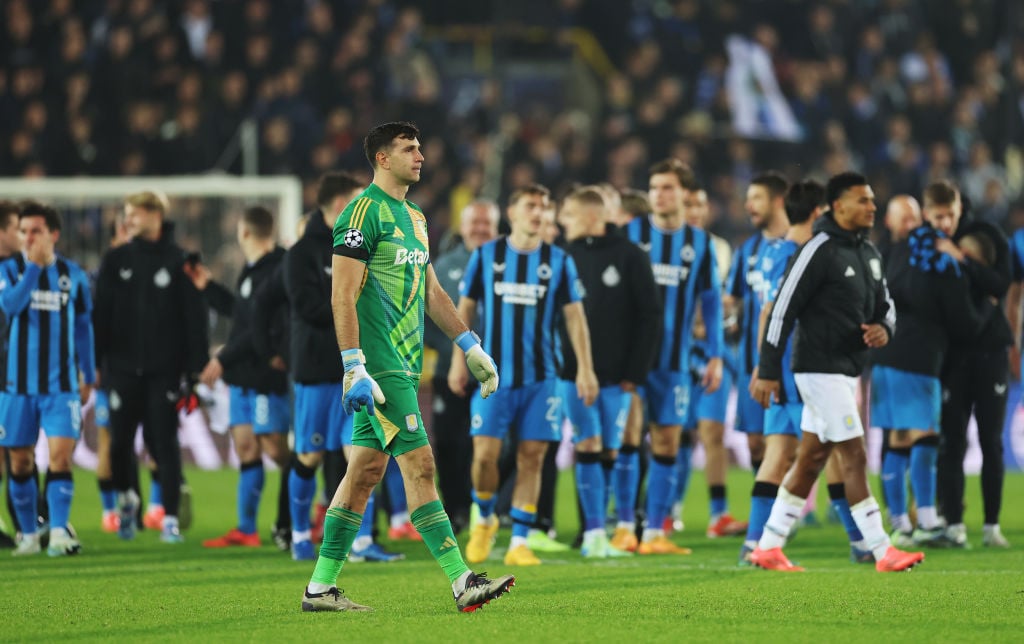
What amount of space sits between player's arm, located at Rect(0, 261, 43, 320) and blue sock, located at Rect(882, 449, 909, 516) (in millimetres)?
4988

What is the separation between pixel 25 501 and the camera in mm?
8953

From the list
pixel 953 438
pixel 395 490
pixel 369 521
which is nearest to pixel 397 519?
pixel 395 490

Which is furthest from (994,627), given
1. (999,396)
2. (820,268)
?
(999,396)

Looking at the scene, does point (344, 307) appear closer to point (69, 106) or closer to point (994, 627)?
point (994, 627)

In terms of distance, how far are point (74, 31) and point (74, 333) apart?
9.98 meters

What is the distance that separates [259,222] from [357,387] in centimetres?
400

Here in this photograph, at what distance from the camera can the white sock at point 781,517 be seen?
25.1 feet

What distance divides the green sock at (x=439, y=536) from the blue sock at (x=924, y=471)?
384cm

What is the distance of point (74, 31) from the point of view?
18156 mm

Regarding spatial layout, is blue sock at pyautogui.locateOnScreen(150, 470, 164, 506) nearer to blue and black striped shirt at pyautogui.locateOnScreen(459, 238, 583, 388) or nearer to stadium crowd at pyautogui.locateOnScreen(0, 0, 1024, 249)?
blue and black striped shirt at pyautogui.locateOnScreen(459, 238, 583, 388)

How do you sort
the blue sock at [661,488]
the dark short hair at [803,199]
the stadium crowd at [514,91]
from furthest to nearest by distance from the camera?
the stadium crowd at [514,91], the blue sock at [661,488], the dark short hair at [803,199]

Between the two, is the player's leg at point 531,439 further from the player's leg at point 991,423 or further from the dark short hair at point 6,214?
the dark short hair at point 6,214

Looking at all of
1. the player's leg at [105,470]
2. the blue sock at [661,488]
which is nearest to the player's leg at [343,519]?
the blue sock at [661,488]

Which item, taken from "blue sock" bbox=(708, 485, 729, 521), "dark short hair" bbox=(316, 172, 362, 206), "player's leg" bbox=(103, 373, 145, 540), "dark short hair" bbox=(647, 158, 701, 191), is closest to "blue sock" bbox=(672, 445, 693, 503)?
"blue sock" bbox=(708, 485, 729, 521)
